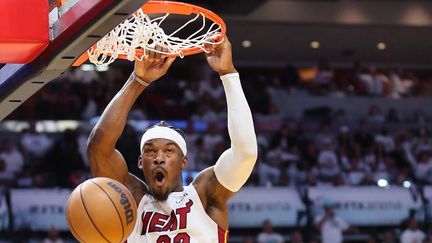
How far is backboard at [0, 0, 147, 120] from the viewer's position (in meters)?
3.58

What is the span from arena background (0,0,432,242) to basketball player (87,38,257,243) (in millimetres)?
7807

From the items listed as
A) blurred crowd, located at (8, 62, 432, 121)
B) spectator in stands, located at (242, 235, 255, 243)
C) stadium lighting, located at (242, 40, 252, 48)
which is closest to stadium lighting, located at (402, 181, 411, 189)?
spectator in stands, located at (242, 235, 255, 243)

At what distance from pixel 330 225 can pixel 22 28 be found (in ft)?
33.6

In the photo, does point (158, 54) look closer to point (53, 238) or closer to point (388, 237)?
point (53, 238)

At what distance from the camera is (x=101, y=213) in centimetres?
398

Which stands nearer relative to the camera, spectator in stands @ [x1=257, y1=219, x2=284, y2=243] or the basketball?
the basketball

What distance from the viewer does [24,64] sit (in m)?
3.88

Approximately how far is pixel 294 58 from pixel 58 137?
9557mm

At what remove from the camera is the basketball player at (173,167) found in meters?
4.55

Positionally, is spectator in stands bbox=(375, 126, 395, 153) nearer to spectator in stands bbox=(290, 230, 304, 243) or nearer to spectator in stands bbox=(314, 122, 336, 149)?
spectator in stands bbox=(314, 122, 336, 149)

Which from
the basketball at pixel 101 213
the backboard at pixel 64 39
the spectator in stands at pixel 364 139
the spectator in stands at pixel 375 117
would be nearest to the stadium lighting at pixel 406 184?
the spectator in stands at pixel 364 139

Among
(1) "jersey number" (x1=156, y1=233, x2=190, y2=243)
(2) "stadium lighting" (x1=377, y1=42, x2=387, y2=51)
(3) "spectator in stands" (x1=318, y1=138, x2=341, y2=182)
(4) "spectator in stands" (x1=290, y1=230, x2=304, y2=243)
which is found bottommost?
(1) "jersey number" (x1=156, y1=233, x2=190, y2=243)

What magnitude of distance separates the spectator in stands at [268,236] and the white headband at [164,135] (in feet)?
27.4

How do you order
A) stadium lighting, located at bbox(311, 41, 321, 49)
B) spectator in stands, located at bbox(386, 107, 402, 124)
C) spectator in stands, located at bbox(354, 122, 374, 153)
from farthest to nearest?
stadium lighting, located at bbox(311, 41, 321, 49) → spectator in stands, located at bbox(386, 107, 402, 124) → spectator in stands, located at bbox(354, 122, 374, 153)
